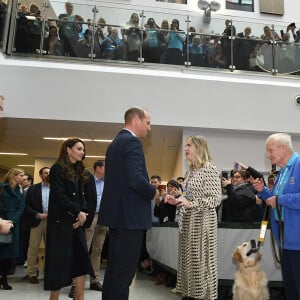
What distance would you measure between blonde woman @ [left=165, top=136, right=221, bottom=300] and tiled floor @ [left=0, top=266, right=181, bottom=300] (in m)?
1.00

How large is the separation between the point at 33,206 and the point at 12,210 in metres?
0.77

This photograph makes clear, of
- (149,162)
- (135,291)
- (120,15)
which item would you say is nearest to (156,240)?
(135,291)

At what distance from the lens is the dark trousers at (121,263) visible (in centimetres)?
274

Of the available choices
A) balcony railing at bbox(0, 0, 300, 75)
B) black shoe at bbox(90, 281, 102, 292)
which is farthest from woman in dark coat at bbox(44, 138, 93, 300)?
balcony railing at bbox(0, 0, 300, 75)

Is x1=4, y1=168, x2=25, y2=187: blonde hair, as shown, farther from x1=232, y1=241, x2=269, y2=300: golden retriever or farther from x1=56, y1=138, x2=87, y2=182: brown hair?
x1=232, y1=241, x2=269, y2=300: golden retriever

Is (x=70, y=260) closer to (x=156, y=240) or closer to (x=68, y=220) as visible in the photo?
(x=68, y=220)

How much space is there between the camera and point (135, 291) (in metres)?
5.32

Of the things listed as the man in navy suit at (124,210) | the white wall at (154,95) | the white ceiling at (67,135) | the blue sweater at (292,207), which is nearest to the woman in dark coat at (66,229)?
the man in navy suit at (124,210)

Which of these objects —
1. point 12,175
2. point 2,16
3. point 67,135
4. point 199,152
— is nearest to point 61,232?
point 199,152

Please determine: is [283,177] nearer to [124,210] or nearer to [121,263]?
[124,210]

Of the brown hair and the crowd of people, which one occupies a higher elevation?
the brown hair

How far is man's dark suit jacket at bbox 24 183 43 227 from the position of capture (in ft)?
19.8

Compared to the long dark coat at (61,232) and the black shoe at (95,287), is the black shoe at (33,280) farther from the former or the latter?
the long dark coat at (61,232)

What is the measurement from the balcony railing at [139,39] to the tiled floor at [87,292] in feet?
15.6
